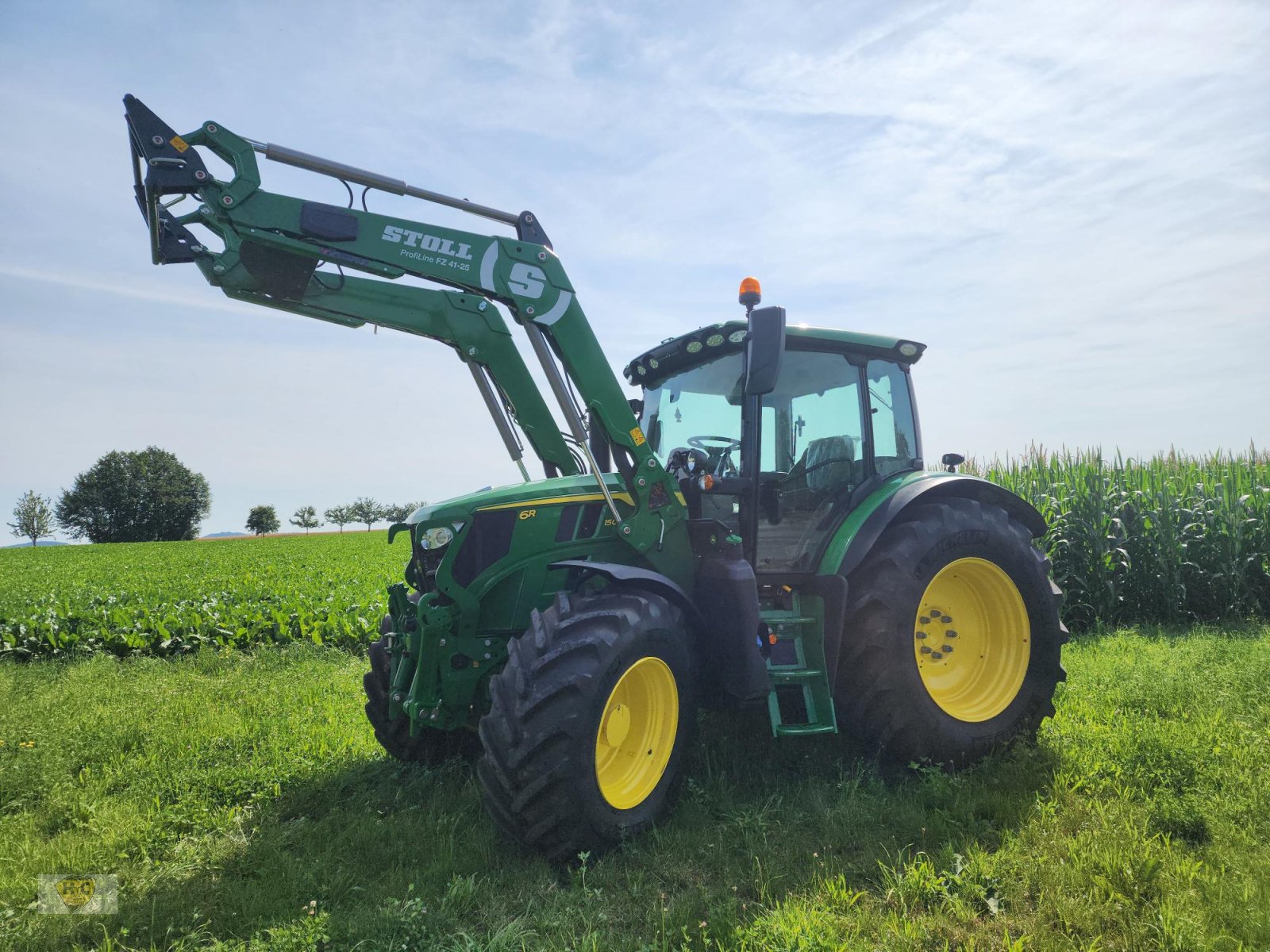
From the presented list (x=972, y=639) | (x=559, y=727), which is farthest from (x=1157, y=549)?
(x=559, y=727)

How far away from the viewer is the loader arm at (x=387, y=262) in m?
3.73

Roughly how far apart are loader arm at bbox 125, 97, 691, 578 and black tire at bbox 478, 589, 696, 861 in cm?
83

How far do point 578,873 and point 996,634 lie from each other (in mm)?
3006

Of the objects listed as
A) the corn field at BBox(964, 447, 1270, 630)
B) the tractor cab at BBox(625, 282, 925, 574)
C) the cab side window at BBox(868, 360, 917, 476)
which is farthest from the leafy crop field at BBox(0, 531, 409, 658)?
the corn field at BBox(964, 447, 1270, 630)

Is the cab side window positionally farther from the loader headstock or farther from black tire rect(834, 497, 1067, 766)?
the loader headstock

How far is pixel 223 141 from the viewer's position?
12.4 feet

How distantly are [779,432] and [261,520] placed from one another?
94.3m

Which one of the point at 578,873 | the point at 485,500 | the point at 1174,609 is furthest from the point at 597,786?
the point at 1174,609

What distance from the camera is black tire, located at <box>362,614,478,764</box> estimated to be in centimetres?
460

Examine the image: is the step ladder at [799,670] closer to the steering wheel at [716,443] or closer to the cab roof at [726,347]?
the steering wheel at [716,443]

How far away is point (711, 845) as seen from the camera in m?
3.57

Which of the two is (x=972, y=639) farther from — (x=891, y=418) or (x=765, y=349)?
(x=765, y=349)

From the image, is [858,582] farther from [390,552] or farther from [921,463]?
[390,552]

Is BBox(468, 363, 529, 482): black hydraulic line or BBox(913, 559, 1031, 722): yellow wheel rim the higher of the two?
BBox(468, 363, 529, 482): black hydraulic line
